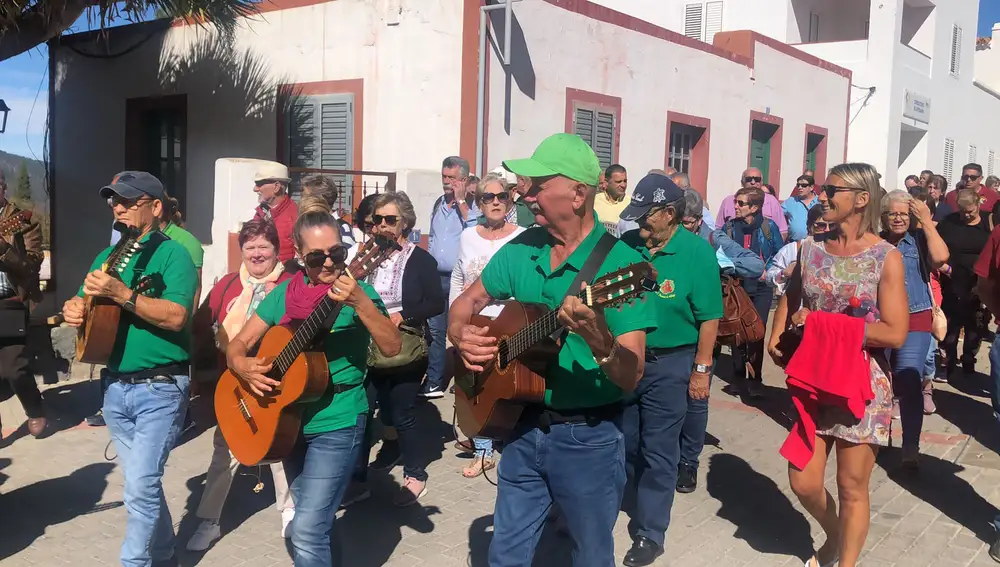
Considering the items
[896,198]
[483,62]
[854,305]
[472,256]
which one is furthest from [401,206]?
[483,62]

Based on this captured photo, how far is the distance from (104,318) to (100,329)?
0.05 metres

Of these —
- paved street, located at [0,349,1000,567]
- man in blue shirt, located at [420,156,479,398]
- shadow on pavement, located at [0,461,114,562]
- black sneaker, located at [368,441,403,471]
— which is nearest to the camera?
paved street, located at [0,349,1000,567]

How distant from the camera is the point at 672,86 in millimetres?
13367

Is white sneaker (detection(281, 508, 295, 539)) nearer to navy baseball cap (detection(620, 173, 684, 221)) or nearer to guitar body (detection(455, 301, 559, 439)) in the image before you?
guitar body (detection(455, 301, 559, 439))

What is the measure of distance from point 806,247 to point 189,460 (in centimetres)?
443

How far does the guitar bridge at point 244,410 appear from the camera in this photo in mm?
3846

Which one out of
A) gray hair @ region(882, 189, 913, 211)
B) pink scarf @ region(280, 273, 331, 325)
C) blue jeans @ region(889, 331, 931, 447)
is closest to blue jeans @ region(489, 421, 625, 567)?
pink scarf @ region(280, 273, 331, 325)

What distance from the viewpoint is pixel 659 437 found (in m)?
4.75

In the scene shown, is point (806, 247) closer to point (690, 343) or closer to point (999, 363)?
point (690, 343)

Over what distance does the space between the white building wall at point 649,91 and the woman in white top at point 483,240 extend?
4312 mm

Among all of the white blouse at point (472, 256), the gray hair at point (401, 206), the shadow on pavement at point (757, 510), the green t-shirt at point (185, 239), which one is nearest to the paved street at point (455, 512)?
the shadow on pavement at point (757, 510)

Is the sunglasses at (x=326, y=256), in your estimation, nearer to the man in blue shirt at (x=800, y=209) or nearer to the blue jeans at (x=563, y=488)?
the blue jeans at (x=563, y=488)

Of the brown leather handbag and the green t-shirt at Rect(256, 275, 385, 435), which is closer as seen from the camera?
the green t-shirt at Rect(256, 275, 385, 435)

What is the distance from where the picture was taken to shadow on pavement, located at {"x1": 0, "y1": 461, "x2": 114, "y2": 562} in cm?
507
